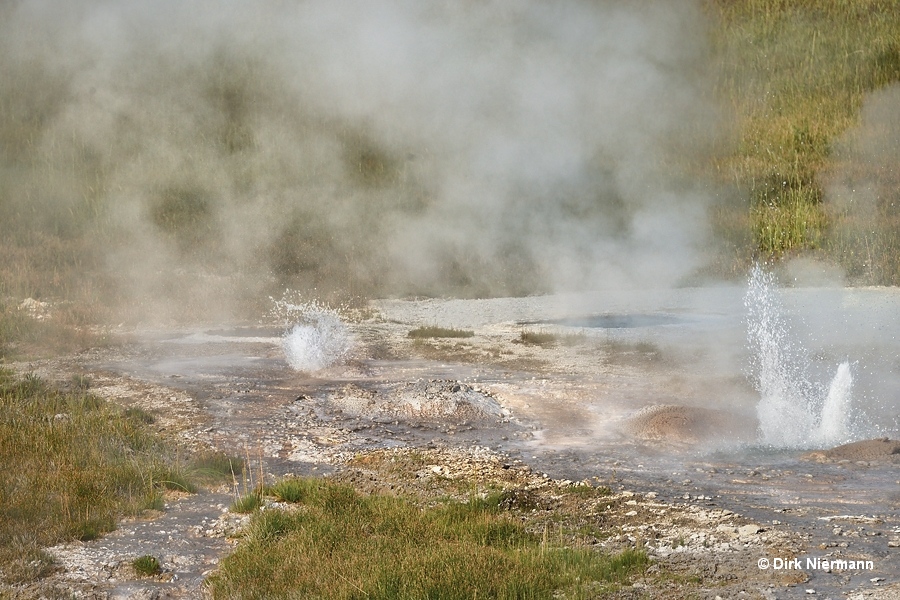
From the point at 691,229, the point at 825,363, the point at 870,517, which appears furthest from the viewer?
the point at 691,229

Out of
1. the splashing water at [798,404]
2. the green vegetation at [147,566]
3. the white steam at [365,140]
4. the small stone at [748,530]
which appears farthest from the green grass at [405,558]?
the white steam at [365,140]

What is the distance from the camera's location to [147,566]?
A: 5863 mm

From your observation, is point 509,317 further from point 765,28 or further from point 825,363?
point 765,28

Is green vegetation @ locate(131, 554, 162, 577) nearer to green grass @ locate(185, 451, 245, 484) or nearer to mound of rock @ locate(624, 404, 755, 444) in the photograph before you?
green grass @ locate(185, 451, 245, 484)

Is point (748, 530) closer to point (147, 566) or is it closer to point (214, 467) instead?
point (147, 566)

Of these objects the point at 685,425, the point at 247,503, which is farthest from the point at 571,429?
the point at 247,503

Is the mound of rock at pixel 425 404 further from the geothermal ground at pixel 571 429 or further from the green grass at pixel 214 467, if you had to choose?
the green grass at pixel 214 467

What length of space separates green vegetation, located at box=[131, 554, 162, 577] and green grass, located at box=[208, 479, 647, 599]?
0.44 metres

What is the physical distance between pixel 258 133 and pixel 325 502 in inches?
567

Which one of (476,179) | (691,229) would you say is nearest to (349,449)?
(476,179)

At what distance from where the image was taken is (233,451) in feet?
28.3

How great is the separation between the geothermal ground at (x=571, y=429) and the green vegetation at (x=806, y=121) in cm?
334

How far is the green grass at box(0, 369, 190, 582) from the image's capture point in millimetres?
6246

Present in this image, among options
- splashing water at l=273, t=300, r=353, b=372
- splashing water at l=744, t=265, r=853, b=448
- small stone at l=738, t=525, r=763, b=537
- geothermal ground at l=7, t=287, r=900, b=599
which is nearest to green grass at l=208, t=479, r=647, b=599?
geothermal ground at l=7, t=287, r=900, b=599
